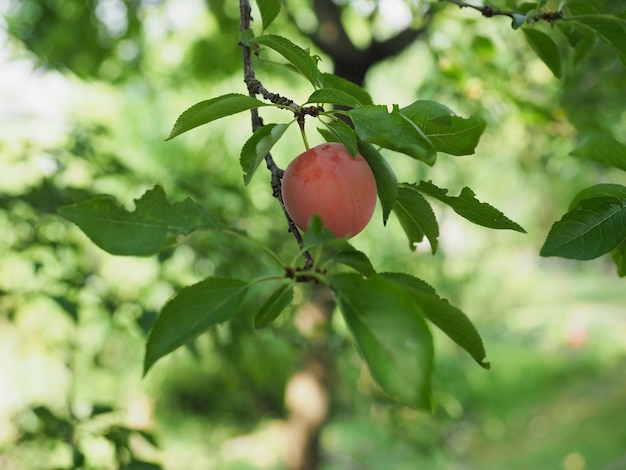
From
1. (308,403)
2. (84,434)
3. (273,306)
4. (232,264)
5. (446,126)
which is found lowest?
(308,403)

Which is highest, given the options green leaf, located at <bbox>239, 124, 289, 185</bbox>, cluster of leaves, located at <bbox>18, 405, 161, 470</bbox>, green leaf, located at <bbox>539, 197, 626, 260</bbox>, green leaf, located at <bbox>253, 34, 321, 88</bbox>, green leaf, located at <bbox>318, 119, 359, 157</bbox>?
green leaf, located at <bbox>253, 34, 321, 88</bbox>

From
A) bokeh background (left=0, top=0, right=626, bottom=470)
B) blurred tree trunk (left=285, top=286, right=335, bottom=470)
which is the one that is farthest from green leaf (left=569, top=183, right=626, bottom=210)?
blurred tree trunk (left=285, top=286, right=335, bottom=470)

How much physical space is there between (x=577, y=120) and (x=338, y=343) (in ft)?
2.38

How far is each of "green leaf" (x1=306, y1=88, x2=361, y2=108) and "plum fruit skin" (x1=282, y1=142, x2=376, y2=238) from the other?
4cm

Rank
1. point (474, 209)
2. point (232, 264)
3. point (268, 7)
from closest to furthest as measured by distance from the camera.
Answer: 1. point (474, 209)
2. point (268, 7)
3. point (232, 264)

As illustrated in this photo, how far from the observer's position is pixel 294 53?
16.2 inches

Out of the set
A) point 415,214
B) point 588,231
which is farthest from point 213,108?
point 588,231

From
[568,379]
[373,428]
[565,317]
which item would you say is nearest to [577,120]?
[373,428]

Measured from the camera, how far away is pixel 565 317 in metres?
5.10

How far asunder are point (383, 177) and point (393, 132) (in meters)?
0.05

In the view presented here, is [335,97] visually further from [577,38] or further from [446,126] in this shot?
[577,38]

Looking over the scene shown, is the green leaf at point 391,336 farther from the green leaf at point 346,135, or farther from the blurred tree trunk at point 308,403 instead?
the blurred tree trunk at point 308,403

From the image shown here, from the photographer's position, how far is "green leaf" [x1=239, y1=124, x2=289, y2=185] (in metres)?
0.39

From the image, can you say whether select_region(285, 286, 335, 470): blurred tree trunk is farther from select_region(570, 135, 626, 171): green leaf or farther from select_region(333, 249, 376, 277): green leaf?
select_region(333, 249, 376, 277): green leaf
